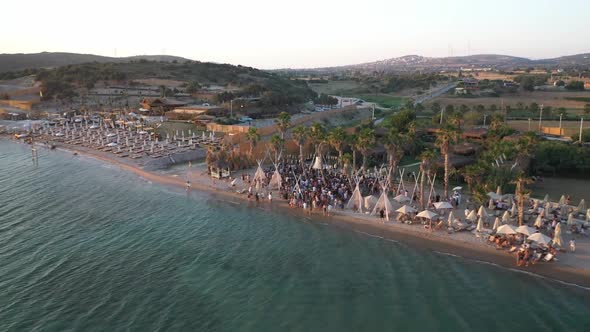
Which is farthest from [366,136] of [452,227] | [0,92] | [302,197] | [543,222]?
[0,92]

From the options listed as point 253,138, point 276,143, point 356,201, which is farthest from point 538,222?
point 253,138

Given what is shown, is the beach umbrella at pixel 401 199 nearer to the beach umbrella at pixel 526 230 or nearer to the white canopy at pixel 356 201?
the white canopy at pixel 356 201

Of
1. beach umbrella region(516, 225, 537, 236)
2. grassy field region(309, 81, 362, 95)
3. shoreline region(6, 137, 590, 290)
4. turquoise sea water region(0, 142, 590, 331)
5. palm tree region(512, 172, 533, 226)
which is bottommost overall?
turquoise sea water region(0, 142, 590, 331)

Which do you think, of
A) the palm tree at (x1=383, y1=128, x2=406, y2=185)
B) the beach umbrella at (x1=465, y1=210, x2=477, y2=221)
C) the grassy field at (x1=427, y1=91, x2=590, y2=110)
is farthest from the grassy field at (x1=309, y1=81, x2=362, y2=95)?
the beach umbrella at (x1=465, y1=210, x2=477, y2=221)

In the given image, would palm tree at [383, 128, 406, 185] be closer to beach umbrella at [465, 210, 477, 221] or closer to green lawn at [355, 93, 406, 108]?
beach umbrella at [465, 210, 477, 221]

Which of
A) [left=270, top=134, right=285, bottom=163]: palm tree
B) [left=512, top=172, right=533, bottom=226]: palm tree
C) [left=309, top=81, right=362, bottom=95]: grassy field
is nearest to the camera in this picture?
[left=512, top=172, right=533, bottom=226]: palm tree

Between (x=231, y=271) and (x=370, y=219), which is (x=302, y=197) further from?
(x=231, y=271)

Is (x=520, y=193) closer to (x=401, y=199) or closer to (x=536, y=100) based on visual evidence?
(x=401, y=199)
